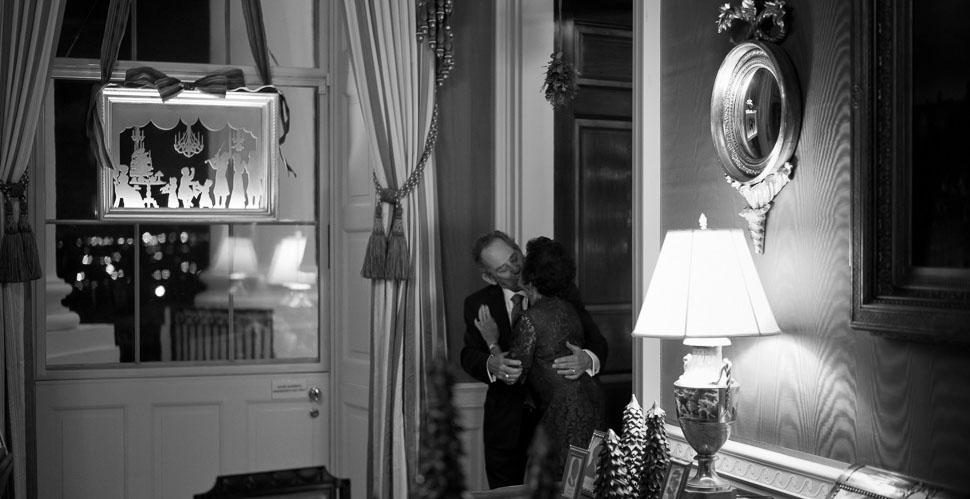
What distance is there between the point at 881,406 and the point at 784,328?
1.42ft

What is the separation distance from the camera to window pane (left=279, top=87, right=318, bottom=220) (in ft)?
16.2

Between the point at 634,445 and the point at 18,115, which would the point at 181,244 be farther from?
the point at 634,445

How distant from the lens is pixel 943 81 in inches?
84.0

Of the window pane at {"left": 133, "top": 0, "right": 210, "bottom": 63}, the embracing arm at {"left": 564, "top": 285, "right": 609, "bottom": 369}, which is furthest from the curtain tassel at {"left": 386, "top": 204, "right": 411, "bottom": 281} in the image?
the window pane at {"left": 133, "top": 0, "right": 210, "bottom": 63}

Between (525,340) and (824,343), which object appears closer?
(824,343)

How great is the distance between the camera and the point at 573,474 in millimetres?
2744

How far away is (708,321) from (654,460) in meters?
0.41

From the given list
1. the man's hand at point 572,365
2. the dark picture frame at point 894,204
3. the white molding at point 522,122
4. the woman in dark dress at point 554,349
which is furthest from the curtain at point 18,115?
the dark picture frame at point 894,204

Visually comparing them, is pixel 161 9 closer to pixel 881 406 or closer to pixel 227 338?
pixel 227 338

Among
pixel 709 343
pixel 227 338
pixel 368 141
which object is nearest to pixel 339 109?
pixel 368 141

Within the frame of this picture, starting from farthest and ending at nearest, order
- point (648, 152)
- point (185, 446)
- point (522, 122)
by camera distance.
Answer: point (185, 446) < point (522, 122) < point (648, 152)

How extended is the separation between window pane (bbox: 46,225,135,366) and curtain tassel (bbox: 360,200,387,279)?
1340 mm

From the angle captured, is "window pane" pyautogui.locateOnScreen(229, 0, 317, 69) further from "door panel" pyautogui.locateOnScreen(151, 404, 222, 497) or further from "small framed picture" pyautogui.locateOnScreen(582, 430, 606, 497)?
"small framed picture" pyautogui.locateOnScreen(582, 430, 606, 497)

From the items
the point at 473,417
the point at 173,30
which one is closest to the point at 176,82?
the point at 173,30
